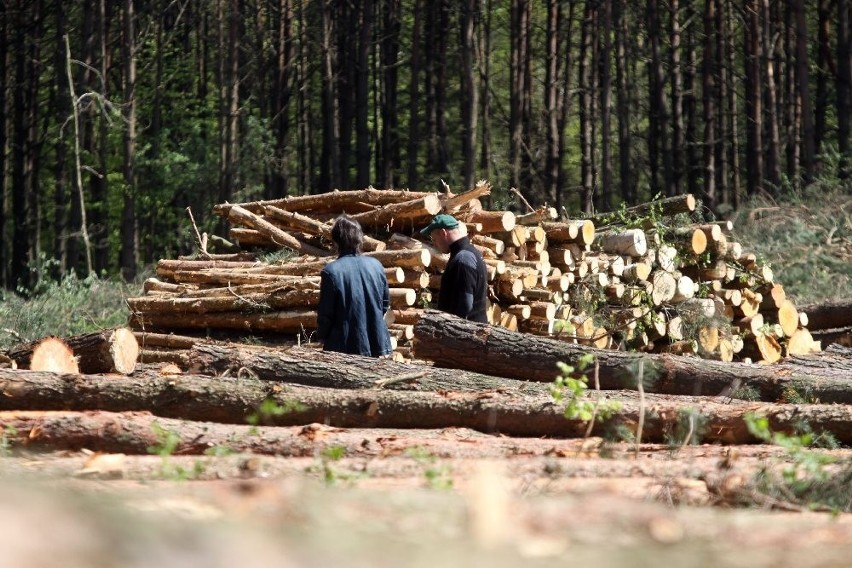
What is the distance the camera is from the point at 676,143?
1069 inches

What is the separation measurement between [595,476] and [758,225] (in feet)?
48.1

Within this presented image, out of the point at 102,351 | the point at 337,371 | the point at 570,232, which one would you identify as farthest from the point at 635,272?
the point at 102,351

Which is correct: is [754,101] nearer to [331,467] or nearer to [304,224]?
[304,224]

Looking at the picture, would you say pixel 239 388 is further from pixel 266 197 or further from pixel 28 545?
Answer: pixel 266 197

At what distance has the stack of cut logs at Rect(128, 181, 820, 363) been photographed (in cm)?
1114

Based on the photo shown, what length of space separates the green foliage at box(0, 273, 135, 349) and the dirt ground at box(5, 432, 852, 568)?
30.2 feet

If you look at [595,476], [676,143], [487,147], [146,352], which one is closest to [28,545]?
[595,476]

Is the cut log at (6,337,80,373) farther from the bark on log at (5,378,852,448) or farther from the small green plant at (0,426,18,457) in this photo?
the small green plant at (0,426,18,457)

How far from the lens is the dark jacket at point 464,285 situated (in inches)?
364

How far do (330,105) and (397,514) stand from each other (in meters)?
24.6

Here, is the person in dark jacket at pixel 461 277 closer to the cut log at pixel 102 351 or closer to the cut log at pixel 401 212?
the cut log at pixel 401 212

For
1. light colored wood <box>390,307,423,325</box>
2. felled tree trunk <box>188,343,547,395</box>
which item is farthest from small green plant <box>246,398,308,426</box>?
light colored wood <box>390,307,423,325</box>

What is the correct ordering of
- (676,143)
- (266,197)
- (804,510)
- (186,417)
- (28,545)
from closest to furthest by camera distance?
(28,545) < (804,510) < (186,417) < (676,143) < (266,197)

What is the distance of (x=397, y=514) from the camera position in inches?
146
